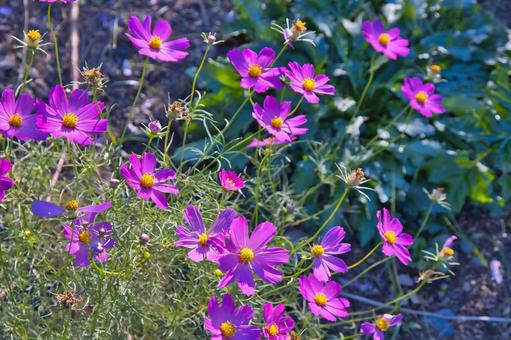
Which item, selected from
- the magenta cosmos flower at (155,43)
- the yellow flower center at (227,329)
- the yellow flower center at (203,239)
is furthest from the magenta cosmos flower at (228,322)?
the magenta cosmos flower at (155,43)

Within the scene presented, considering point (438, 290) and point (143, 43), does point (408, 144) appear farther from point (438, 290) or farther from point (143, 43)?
point (143, 43)

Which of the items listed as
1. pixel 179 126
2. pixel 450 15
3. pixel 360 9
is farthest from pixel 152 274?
pixel 450 15

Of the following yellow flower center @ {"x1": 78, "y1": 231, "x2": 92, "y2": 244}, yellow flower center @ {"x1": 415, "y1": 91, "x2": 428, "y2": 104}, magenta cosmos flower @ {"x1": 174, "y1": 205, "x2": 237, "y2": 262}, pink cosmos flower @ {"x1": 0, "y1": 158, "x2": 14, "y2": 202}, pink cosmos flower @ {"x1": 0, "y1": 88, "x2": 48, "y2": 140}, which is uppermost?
pink cosmos flower @ {"x1": 0, "y1": 88, "x2": 48, "y2": 140}

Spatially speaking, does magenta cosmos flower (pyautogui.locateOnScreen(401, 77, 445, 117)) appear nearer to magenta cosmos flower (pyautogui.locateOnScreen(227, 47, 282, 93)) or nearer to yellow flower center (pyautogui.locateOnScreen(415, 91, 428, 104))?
yellow flower center (pyautogui.locateOnScreen(415, 91, 428, 104))

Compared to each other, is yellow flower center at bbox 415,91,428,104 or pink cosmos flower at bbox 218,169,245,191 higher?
pink cosmos flower at bbox 218,169,245,191

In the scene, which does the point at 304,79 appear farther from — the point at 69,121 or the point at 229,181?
the point at 69,121

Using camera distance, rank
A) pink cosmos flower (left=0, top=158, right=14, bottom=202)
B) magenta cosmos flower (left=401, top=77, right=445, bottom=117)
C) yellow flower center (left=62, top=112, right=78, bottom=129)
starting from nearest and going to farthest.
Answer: pink cosmos flower (left=0, top=158, right=14, bottom=202)
yellow flower center (left=62, top=112, right=78, bottom=129)
magenta cosmos flower (left=401, top=77, right=445, bottom=117)

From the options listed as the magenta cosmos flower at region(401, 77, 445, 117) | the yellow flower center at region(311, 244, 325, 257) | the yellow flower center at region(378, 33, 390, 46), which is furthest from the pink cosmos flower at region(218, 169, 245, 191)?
the yellow flower center at region(378, 33, 390, 46)

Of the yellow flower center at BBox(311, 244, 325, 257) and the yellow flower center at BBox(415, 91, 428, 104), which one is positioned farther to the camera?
the yellow flower center at BBox(415, 91, 428, 104)
